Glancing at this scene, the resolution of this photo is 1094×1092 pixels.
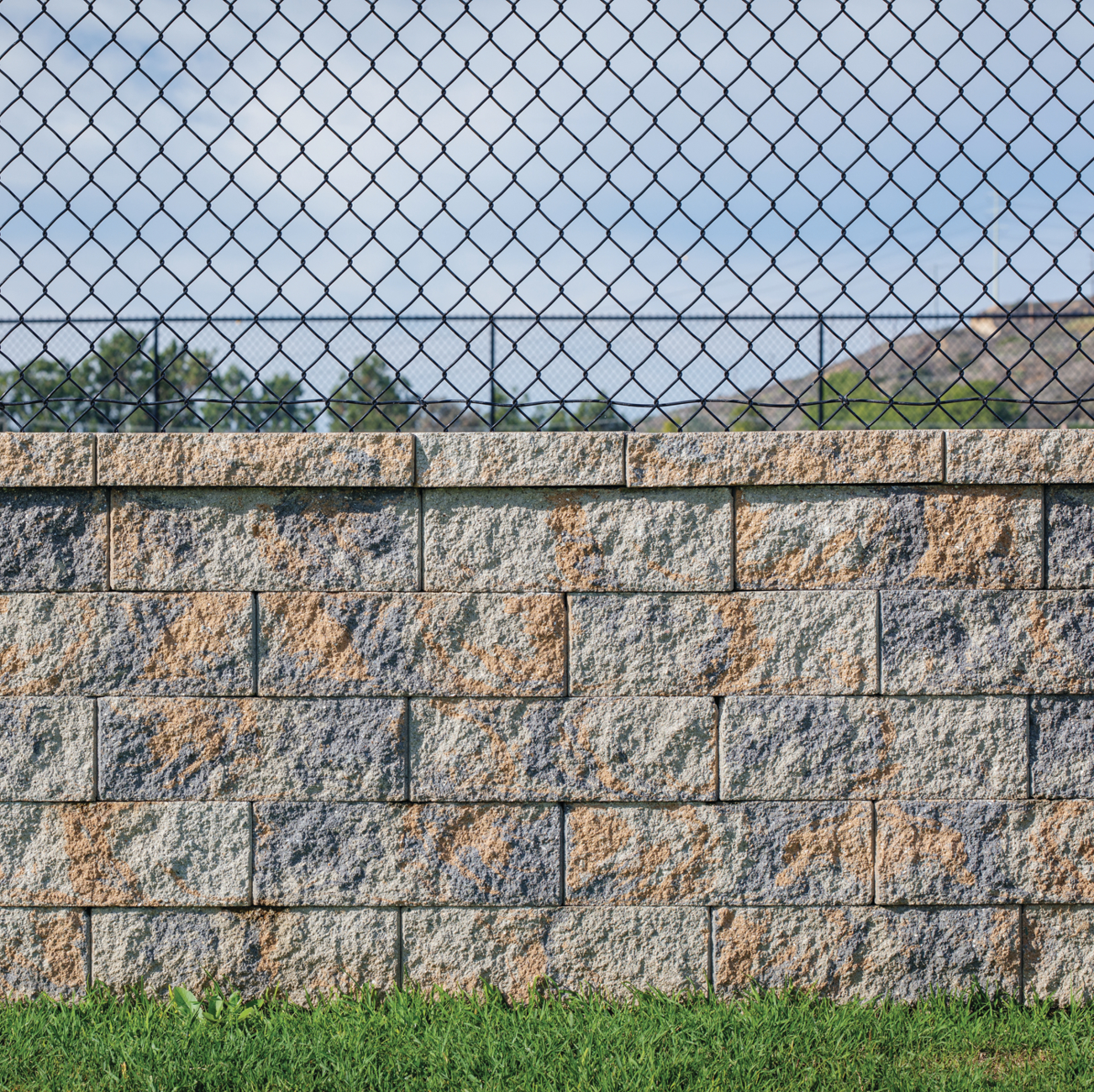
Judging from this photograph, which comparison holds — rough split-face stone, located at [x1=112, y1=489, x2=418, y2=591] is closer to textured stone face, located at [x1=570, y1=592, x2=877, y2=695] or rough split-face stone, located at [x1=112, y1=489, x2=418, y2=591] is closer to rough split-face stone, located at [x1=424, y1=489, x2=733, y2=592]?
rough split-face stone, located at [x1=424, y1=489, x2=733, y2=592]

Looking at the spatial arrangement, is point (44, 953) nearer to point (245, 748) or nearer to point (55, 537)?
point (245, 748)

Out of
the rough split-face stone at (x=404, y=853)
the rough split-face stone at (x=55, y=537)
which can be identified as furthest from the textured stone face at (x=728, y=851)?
the rough split-face stone at (x=55, y=537)

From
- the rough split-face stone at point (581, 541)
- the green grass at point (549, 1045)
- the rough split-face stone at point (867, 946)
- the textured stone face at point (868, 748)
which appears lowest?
the green grass at point (549, 1045)

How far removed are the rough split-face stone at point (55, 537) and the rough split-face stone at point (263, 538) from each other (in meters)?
0.06

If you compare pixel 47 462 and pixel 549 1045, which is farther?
pixel 47 462

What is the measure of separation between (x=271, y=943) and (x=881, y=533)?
2042 mm

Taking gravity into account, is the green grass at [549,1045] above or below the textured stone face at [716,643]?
below

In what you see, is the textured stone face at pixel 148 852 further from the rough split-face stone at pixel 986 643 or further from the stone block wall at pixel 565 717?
the rough split-face stone at pixel 986 643

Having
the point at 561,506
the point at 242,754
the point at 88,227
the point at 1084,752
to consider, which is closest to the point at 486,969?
the point at 242,754

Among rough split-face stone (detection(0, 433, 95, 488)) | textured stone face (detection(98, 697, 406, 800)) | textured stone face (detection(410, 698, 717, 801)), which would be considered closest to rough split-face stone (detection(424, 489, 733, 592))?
textured stone face (detection(410, 698, 717, 801))

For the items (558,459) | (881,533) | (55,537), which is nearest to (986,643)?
(881,533)

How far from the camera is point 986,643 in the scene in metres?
2.47

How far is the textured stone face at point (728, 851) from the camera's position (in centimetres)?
247

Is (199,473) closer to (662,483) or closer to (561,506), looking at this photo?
(561,506)
